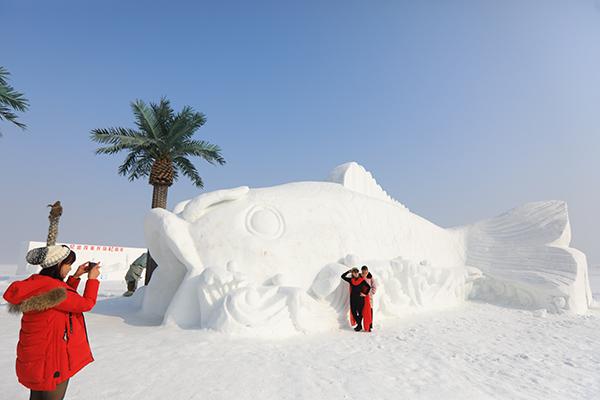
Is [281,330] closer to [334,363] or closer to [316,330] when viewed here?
[316,330]

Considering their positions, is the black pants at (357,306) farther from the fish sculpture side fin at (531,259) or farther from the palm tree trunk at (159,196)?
the palm tree trunk at (159,196)

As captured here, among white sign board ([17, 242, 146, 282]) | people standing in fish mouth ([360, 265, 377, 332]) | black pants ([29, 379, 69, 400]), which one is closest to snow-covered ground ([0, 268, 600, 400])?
people standing in fish mouth ([360, 265, 377, 332])

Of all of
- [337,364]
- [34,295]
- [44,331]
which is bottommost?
[337,364]

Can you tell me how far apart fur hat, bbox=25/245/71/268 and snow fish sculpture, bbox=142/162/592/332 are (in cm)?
300

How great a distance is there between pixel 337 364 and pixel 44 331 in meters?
2.72

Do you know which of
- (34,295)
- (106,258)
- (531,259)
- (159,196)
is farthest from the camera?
(106,258)

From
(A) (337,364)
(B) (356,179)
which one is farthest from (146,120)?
(A) (337,364)

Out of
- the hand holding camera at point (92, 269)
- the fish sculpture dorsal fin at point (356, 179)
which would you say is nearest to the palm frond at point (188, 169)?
the fish sculpture dorsal fin at point (356, 179)

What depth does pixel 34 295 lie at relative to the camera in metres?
1.95

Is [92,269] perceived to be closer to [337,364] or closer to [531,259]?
[337,364]

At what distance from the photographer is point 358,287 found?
5719 millimetres

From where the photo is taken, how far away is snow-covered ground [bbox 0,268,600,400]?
3104 mm

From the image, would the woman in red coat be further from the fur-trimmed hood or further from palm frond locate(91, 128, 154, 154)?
palm frond locate(91, 128, 154, 154)

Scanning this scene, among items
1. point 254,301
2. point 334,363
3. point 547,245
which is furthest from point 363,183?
point 334,363
